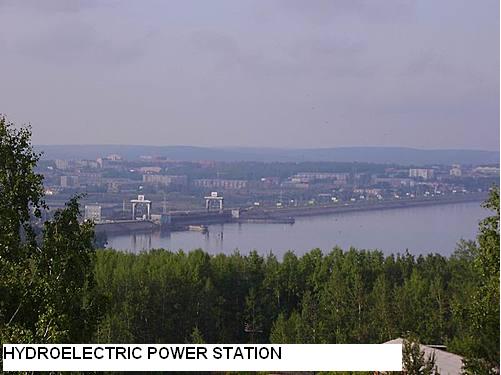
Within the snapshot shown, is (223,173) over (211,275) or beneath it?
over

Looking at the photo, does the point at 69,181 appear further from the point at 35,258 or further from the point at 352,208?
the point at 35,258

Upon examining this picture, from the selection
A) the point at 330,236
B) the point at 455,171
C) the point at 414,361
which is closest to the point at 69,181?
the point at 455,171

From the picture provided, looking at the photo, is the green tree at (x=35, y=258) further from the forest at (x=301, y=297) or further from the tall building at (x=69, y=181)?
the tall building at (x=69, y=181)

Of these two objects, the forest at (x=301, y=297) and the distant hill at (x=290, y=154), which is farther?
the distant hill at (x=290, y=154)

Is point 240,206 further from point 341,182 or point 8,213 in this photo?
point 8,213

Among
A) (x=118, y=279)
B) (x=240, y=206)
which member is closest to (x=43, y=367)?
(x=118, y=279)
